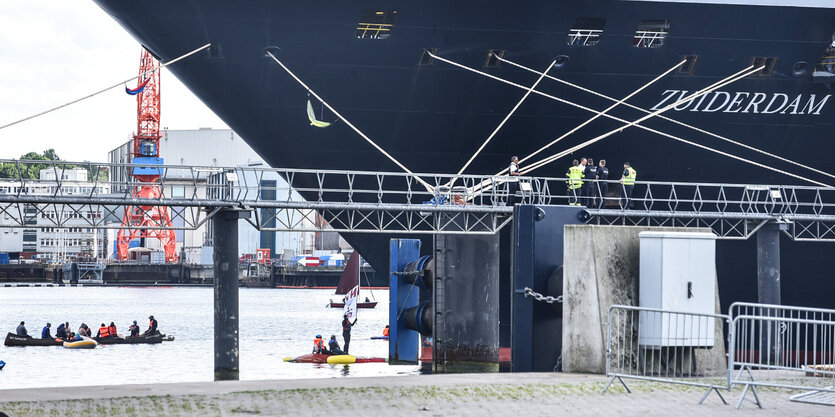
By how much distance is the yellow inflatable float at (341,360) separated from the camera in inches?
1368

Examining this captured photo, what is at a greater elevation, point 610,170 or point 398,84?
point 398,84

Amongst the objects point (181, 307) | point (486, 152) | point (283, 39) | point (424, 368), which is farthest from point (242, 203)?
point (181, 307)

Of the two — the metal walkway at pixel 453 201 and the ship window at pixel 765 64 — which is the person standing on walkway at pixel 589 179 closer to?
the metal walkway at pixel 453 201

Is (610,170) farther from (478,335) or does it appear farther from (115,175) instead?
(115,175)

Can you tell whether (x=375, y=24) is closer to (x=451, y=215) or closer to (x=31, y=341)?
(x=451, y=215)

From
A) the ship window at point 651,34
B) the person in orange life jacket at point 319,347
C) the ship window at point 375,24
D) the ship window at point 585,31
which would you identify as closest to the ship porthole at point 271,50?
the ship window at point 375,24

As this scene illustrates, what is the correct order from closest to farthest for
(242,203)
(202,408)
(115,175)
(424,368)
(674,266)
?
1. (202,408)
2. (674,266)
3. (242,203)
4. (424,368)
5. (115,175)

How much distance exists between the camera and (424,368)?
101 feet

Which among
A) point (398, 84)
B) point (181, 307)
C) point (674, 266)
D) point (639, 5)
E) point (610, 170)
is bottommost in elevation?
point (181, 307)

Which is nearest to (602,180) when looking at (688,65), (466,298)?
(688,65)

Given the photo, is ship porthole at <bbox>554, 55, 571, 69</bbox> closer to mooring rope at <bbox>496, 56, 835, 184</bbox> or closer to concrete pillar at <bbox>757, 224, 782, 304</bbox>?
A: mooring rope at <bbox>496, 56, 835, 184</bbox>

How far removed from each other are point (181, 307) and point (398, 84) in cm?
6302

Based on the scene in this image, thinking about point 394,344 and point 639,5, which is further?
point 394,344

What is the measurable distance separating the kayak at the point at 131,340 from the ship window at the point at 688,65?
2581 centimetres
